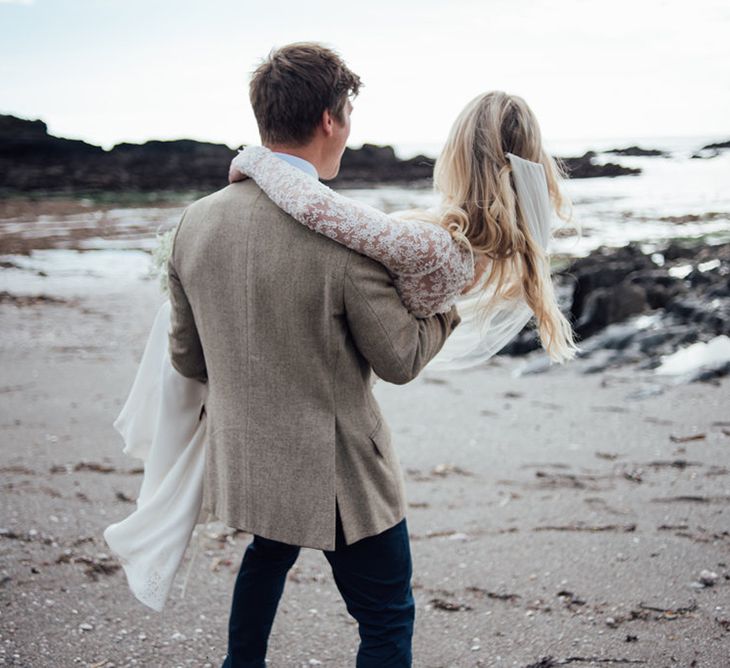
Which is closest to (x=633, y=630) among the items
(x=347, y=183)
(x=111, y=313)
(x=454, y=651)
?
(x=454, y=651)

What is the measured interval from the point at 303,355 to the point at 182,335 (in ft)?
1.48

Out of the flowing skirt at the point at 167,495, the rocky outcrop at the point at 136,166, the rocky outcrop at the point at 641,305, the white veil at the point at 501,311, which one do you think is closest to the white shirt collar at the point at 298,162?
the white veil at the point at 501,311

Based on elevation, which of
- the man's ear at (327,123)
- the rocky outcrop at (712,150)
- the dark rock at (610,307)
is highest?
the rocky outcrop at (712,150)

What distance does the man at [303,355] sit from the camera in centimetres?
189

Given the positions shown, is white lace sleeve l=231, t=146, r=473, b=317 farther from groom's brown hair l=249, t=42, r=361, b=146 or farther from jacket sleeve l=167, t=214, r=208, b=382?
jacket sleeve l=167, t=214, r=208, b=382

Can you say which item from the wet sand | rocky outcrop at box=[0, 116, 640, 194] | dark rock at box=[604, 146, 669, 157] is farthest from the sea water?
dark rock at box=[604, 146, 669, 157]

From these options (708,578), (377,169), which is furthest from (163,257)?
(377,169)

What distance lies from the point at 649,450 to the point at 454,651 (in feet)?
8.58

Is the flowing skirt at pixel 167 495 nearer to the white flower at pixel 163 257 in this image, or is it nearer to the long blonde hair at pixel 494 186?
the white flower at pixel 163 257

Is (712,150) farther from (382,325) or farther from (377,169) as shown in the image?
(382,325)

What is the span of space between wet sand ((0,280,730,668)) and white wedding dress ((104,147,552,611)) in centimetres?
85

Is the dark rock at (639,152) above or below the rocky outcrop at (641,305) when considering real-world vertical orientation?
above

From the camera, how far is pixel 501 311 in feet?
8.19

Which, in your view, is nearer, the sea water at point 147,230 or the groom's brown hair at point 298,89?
the groom's brown hair at point 298,89
